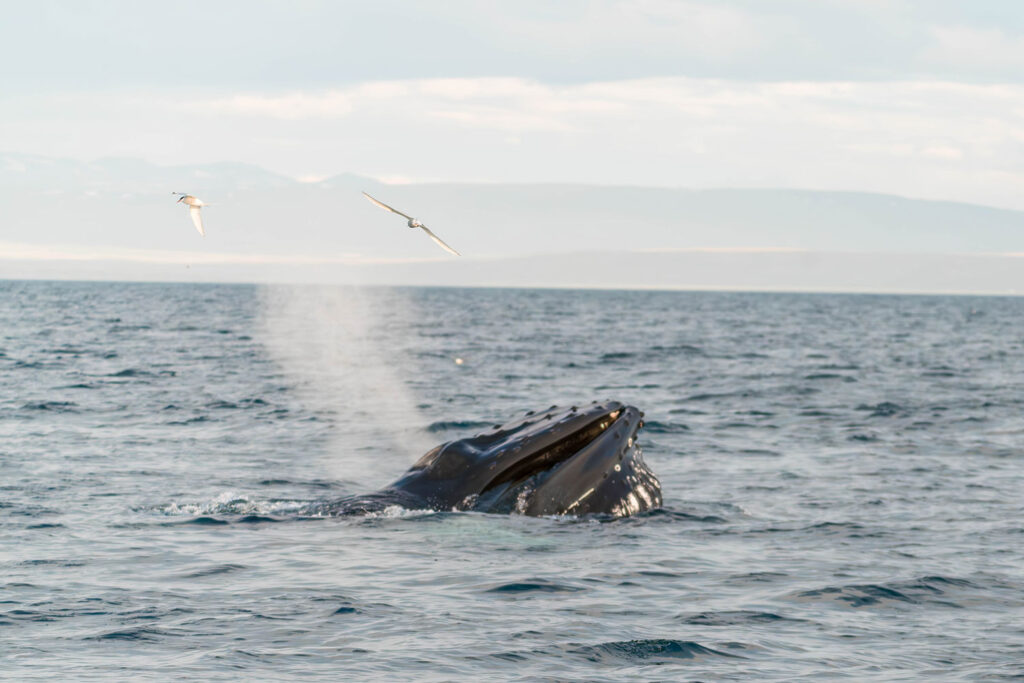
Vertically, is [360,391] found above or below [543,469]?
below

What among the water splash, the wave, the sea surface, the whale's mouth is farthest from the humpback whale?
the water splash

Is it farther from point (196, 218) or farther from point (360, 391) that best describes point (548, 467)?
point (360, 391)

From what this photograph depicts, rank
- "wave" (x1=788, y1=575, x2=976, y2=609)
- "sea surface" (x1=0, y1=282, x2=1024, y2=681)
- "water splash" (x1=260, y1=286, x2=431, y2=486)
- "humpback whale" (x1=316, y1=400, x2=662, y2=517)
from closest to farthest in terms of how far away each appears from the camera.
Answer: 1. "sea surface" (x1=0, y1=282, x2=1024, y2=681)
2. "wave" (x1=788, y1=575, x2=976, y2=609)
3. "humpback whale" (x1=316, y1=400, x2=662, y2=517)
4. "water splash" (x1=260, y1=286, x2=431, y2=486)

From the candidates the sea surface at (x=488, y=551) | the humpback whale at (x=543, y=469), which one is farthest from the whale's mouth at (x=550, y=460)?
the sea surface at (x=488, y=551)

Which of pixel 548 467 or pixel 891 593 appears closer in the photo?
pixel 891 593

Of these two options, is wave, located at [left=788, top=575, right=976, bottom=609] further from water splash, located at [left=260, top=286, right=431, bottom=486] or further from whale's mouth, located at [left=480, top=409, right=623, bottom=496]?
water splash, located at [left=260, top=286, right=431, bottom=486]

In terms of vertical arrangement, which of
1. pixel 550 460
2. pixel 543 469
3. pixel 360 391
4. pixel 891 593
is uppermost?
pixel 550 460

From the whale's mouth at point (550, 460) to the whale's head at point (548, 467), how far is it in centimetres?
1

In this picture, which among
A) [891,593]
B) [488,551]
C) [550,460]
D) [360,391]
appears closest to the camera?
[891,593]

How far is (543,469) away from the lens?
13.6 meters

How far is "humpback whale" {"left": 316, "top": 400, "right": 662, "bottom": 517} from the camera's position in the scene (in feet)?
44.1

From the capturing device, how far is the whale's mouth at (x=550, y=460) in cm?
1353

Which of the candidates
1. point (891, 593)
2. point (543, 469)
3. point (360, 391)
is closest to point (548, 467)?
point (543, 469)

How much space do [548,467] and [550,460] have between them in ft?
0.35
